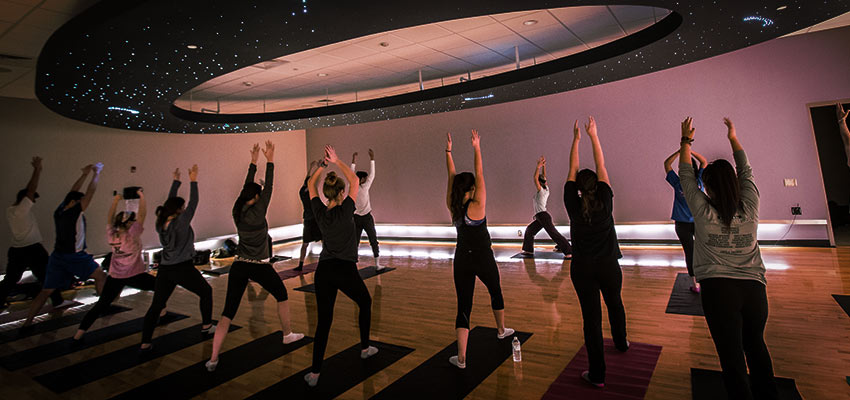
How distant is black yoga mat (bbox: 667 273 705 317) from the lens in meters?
3.93

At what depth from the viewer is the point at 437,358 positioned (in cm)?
323

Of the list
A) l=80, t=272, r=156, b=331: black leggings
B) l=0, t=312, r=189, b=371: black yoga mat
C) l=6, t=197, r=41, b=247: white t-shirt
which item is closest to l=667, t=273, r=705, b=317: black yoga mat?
l=80, t=272, r=156, b=331: black leggings

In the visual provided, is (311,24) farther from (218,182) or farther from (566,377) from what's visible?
(218,182)

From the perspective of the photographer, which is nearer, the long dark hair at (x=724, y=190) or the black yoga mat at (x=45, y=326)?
the long dark hair at (x=724, y=190)

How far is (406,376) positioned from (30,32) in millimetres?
4955

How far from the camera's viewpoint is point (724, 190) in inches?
79.7

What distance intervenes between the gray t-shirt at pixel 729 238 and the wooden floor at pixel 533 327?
2.98 feet

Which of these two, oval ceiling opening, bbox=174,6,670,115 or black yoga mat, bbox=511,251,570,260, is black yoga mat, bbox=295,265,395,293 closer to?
black yoga mat, bbox=511,251,570,260

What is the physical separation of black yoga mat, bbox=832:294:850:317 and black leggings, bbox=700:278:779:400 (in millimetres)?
2512

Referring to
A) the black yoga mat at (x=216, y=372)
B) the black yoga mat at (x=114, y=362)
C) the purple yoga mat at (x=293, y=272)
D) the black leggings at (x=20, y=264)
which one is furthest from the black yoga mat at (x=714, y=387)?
the black leggings at (x=20, y=264)

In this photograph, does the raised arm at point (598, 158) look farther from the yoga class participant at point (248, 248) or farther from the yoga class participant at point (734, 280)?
the yoga class participant at point (248, 248)

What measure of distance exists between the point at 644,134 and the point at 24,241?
367 inches

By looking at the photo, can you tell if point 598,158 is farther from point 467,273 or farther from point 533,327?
point 533,327

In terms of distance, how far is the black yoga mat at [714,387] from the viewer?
237 centimetres
